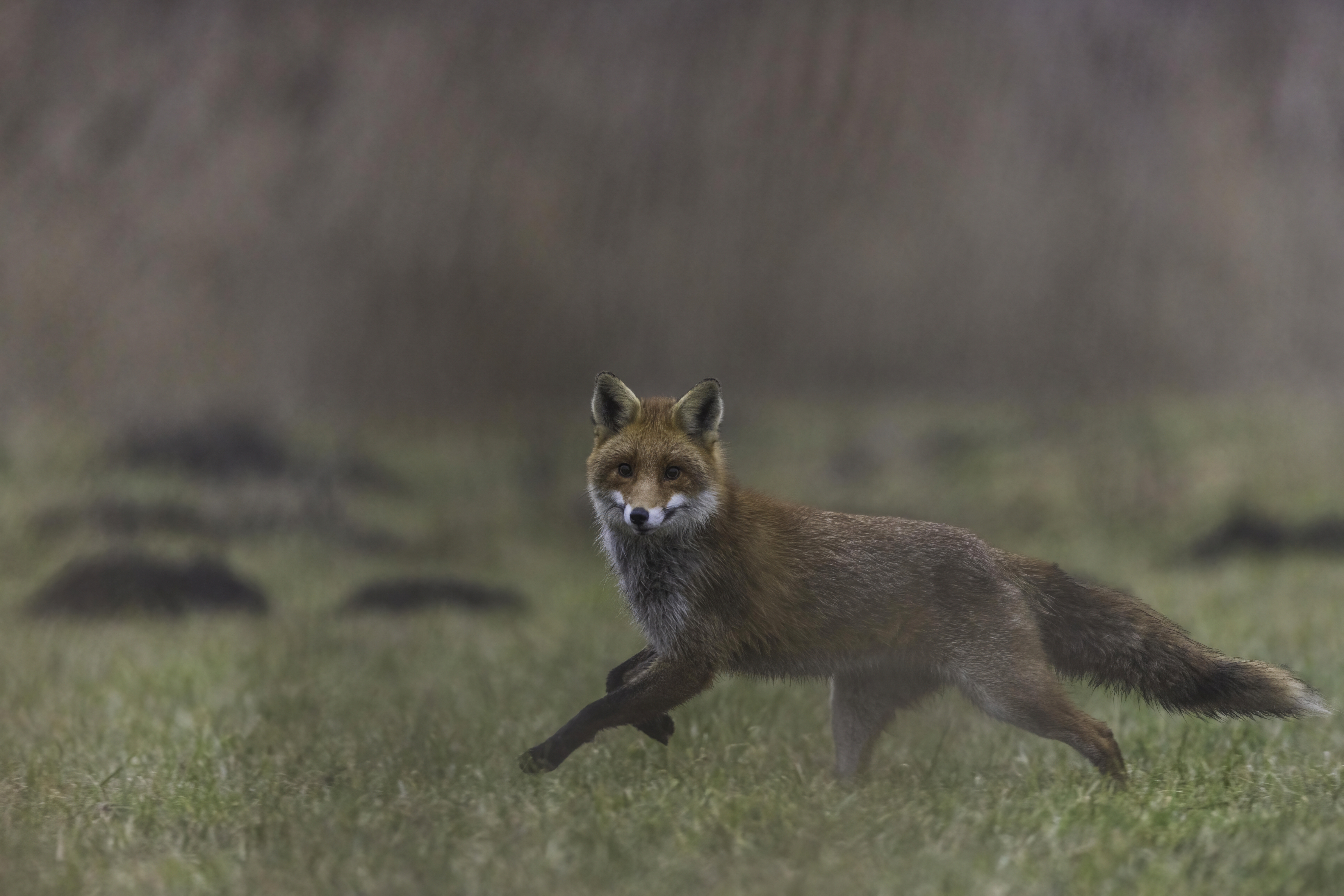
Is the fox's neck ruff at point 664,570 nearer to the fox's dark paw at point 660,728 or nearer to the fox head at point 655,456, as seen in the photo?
the fox head at point 655,456

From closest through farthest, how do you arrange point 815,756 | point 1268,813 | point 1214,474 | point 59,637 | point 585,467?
1. point 1268,813
2. point 585,467
3. point 815,756
4. point 59,637
5. point 1214,474

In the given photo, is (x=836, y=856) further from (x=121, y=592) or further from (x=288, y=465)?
(x=288, y=465)

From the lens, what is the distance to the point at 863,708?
611 centimetres

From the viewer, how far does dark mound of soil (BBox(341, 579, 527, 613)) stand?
13.5m

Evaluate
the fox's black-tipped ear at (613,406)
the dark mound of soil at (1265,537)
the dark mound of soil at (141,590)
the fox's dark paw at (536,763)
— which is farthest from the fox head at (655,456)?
the dark mound of soil at (1265,537)

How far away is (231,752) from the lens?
681 centimetres

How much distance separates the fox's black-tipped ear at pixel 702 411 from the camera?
5.64m

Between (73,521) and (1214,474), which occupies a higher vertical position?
(73,521)

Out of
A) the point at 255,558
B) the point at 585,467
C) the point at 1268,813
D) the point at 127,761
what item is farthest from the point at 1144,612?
the point at 255,558

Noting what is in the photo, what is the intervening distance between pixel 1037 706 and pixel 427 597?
31.5 feet

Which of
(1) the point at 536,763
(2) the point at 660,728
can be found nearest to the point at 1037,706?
(2) the point at 660,728

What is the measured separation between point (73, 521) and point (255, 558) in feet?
7.12

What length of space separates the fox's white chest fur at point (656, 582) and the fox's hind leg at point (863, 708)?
89 centimetres

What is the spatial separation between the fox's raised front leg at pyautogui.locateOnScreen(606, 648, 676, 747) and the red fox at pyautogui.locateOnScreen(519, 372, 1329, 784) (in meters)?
0.01
